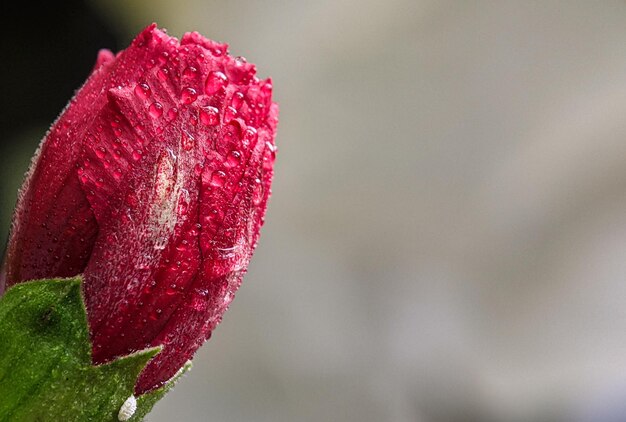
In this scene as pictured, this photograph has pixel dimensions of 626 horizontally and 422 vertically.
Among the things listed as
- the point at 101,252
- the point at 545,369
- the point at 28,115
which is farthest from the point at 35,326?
the point at 545,369

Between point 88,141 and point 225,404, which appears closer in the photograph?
point 88,141

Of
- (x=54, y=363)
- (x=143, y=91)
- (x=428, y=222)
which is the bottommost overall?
(x=54, y=363)

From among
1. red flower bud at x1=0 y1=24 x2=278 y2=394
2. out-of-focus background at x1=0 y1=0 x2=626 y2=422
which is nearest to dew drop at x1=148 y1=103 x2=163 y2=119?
red flower bud at x1=0 y1=24 x2=278 y2=394

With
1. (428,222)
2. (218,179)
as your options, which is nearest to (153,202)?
(218,179)

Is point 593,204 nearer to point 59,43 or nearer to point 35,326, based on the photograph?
point 59,43

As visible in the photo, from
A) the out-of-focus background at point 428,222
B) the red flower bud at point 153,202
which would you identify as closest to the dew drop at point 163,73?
the red flower bud at point 153,202

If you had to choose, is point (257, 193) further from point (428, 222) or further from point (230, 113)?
point (428, 222)
